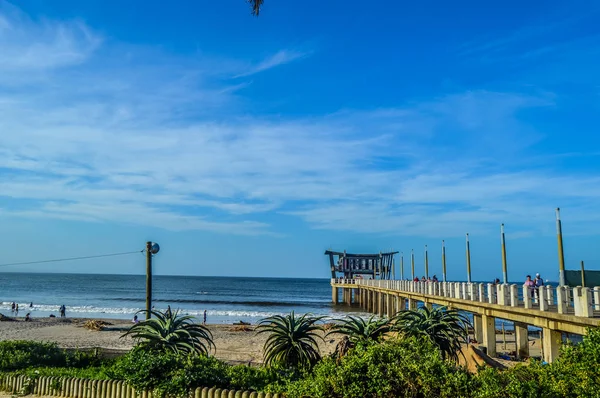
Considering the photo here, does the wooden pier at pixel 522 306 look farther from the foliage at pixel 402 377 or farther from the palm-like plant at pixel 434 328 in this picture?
the foliage at pixel 402 377

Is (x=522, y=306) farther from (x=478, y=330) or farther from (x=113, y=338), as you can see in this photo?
(x=113, y=338)

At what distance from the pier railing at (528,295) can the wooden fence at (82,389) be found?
30.7 ft

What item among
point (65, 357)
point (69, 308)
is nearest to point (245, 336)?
point (65, 357)

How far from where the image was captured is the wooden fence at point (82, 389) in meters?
9.02

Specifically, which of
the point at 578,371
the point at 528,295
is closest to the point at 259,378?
the point at 578,371

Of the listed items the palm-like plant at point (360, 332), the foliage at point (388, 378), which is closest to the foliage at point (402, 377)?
the foliage at point (388, 378)

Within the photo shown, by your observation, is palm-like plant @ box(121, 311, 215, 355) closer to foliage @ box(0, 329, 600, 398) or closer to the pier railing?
foliage @ box(0, 329, 600, 398)

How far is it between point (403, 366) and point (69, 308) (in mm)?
65063

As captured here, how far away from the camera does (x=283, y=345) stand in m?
11.3

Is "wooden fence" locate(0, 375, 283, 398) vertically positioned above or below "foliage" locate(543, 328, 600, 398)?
below

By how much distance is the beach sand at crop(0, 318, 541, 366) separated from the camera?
26.7 metres

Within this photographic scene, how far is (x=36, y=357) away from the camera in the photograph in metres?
13.7

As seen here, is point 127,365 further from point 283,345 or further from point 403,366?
point 403,366

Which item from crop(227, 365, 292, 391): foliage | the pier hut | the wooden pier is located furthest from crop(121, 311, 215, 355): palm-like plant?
the pier hut
